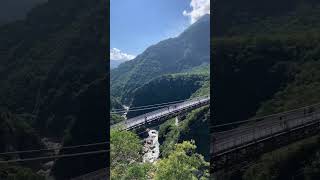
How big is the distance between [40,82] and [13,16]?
214cm

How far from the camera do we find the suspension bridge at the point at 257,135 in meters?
14.1

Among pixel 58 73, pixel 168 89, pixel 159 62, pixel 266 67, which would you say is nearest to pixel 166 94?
pixel 168 89

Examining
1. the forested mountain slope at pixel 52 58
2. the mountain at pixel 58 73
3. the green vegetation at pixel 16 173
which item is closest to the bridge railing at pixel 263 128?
the mountain at pixel 58 73

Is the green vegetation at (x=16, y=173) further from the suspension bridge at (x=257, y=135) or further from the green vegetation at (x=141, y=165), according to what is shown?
the green vegetation at (x=141, y=165)

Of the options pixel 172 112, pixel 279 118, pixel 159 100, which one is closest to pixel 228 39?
pixel 279 118

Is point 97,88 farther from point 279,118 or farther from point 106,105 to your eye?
point 279,118

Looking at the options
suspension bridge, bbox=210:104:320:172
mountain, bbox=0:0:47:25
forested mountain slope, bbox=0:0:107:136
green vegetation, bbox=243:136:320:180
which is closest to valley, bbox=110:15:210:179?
suspension bridge, bbox=210:104:320:172

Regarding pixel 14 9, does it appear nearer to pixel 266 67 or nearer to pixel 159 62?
pixel 266 67

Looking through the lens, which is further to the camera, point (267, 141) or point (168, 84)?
point (168, 84)

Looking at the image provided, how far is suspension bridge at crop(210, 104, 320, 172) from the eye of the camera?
1407 cm

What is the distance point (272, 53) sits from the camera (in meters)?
15.0

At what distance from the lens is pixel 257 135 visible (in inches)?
559

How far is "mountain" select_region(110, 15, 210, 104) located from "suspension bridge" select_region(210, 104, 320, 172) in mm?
36588

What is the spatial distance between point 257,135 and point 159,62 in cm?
5217
